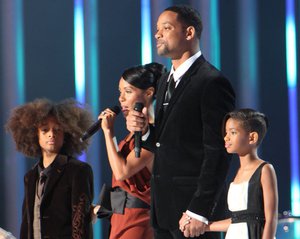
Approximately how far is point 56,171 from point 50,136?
0.18 m

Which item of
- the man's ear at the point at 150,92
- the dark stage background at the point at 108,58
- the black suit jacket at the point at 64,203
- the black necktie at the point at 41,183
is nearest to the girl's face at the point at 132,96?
the man's ear at the point at 150,92

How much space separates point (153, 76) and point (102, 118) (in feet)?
1.04

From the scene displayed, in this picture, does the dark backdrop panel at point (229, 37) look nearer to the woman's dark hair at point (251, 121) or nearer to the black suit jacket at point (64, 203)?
the black suit jacket at point (64, 203)

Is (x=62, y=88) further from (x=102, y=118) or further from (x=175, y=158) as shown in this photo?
(x=175, y=158)

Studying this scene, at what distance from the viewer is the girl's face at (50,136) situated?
351cm

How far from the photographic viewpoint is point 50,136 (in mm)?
3521

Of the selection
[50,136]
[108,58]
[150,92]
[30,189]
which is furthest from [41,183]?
[108,58]

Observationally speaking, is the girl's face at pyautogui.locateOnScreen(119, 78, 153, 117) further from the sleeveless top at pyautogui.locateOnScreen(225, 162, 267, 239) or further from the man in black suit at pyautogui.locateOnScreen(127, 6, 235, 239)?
the sleeveless top at pyautogui.locateOnScreen(225, 162, 267, 239)

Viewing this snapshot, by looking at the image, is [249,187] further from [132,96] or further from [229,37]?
[229,37]

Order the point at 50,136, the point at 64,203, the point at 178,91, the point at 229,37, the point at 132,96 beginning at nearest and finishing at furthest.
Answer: the point at 178,91
the point at 132,96
the point at 64,203
the point at 50,136
the point at 229,37

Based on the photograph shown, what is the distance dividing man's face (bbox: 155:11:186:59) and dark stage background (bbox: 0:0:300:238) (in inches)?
77.6

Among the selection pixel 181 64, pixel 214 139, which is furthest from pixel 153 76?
pixel 214 139

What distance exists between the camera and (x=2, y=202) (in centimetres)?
452

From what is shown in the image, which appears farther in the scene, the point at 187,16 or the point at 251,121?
the point at 251,121
